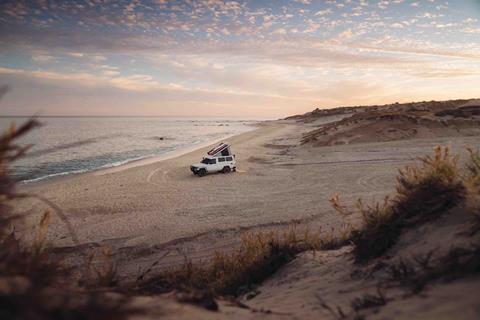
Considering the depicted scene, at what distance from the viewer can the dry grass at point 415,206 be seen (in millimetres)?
4520

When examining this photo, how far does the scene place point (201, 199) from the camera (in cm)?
1492

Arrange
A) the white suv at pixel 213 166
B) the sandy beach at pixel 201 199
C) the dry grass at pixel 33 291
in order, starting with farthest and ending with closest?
the white suv at pixel 213 166
the sandy beach at pixel 201 199
the dry grass at pixel 33 291

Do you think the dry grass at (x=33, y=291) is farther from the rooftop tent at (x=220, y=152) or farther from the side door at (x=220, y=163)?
the rooftop tent at (x=220, y=152)

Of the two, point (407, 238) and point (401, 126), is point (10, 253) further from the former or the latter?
→ point (401, 126)

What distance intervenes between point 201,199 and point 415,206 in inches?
434

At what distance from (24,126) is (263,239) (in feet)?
16.0

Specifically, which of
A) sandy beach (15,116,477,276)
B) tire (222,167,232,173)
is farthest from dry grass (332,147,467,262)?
tire (222,167,232,173)

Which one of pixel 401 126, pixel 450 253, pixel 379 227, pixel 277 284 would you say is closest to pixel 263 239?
pixel 277 284

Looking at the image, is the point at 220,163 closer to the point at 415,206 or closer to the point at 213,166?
the point at 213,166

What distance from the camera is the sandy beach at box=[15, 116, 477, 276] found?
947 cm

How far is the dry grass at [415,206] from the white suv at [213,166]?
55.5 ft

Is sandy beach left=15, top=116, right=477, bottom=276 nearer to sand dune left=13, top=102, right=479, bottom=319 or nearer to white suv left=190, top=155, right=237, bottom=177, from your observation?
sand dune left=13, top=102, right=479, bottom=319

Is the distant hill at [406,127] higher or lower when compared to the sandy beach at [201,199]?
higher

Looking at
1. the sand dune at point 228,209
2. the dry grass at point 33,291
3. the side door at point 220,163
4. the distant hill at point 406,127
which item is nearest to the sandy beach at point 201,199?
the sand dune at point 228,209
